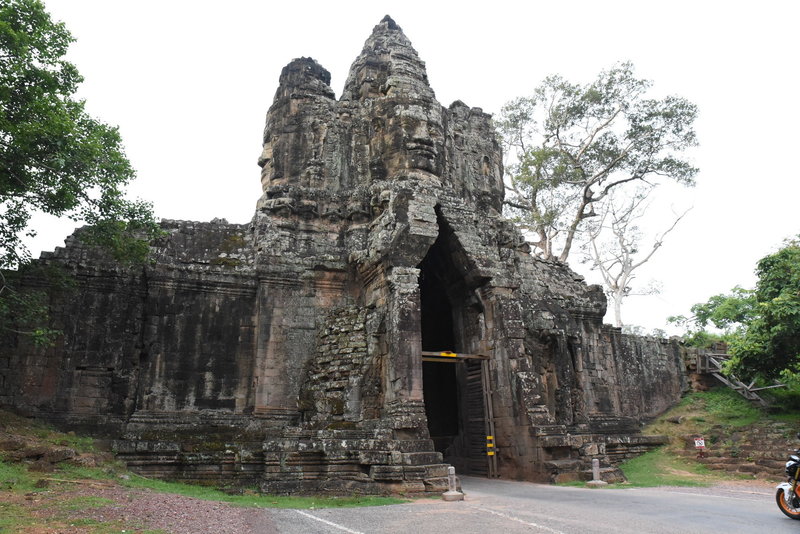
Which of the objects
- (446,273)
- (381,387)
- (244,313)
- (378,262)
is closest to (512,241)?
(446,273)

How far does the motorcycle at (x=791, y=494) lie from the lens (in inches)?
298

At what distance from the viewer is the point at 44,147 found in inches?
403

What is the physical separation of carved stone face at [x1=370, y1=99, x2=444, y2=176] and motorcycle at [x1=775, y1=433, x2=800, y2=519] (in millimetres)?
9648

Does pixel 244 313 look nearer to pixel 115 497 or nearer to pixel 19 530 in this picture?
pixel 115 497

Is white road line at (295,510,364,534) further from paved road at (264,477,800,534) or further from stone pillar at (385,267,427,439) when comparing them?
stone pillar at (385,267,427,439)

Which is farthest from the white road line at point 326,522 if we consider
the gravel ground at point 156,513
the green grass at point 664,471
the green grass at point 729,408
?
the green grass at point 729,408

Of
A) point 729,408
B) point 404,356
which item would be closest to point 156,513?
point 404,356

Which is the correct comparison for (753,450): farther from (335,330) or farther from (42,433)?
(42,433)

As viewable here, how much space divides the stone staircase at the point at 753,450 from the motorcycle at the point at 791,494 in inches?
253

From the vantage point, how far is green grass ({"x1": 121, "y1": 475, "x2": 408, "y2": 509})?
895 centimetres

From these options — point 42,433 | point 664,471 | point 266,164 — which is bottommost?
point 664,471

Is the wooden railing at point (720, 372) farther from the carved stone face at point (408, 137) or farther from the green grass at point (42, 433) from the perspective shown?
the green grass at point (42, 433)

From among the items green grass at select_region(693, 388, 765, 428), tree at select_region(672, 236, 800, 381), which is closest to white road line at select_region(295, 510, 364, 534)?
tree at select_region(672, 236, 800, 381)

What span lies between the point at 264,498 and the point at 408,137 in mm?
9205
